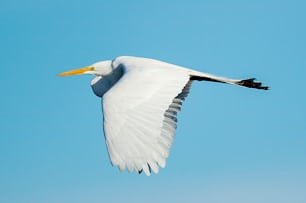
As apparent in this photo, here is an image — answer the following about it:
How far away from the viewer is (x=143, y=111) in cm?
1015

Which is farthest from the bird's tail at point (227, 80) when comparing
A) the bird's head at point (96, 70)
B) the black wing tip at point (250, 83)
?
the bird's head at point (96, 70)

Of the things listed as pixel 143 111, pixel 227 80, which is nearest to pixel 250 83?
pixel 227 80

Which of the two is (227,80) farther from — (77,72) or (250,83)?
(77,72)

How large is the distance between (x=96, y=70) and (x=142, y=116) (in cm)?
583

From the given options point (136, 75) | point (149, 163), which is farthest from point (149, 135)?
point (136, 75)

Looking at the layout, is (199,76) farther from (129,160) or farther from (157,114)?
(129,160)

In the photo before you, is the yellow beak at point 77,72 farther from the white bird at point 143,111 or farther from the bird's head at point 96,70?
the white bird at point 143,111

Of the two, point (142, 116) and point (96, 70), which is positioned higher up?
point (96, 70)

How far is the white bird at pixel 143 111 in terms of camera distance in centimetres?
931

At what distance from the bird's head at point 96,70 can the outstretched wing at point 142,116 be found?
2502mm

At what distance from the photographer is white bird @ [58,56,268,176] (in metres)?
9.31

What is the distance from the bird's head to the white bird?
1305 mm

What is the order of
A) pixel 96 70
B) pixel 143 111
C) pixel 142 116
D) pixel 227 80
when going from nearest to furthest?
pixel 142 116
pixel 143 111
pixel 227 80
pixel 96 70

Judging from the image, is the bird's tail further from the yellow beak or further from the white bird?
the yellow beak
